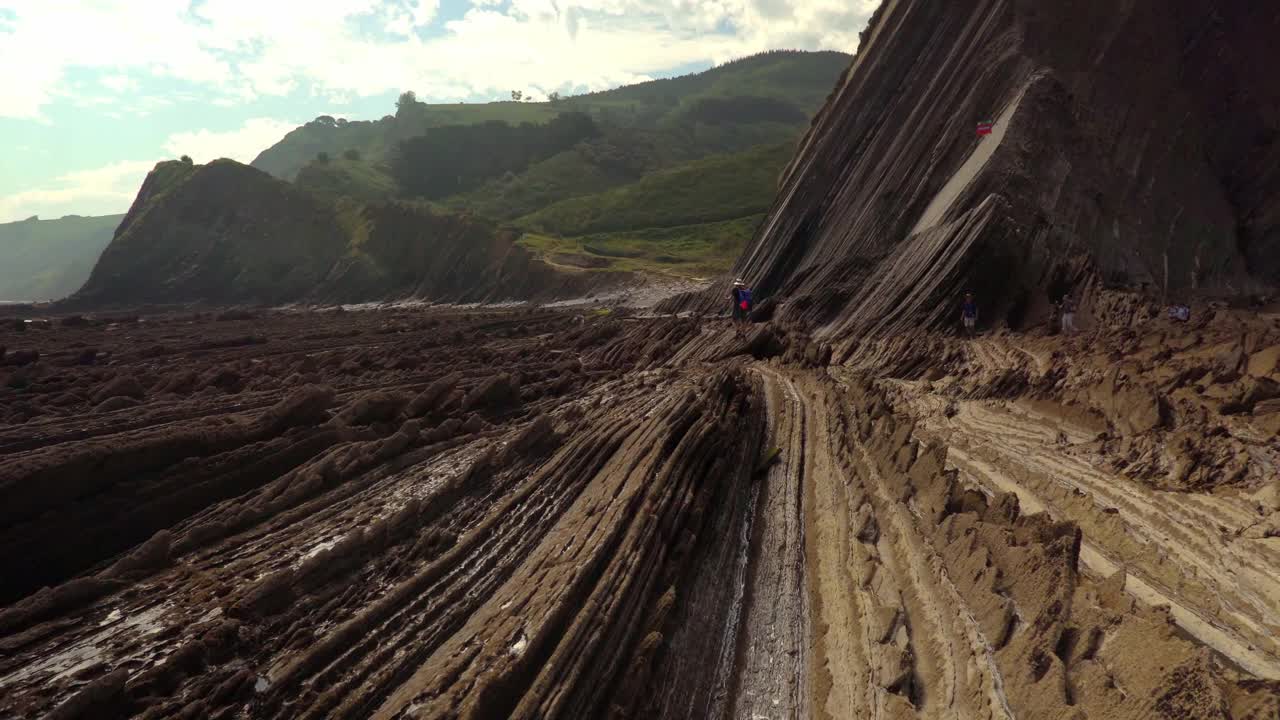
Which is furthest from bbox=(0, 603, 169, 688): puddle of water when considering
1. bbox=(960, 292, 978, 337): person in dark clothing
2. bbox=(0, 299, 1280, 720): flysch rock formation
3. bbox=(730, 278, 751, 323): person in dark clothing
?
bbox=(730, 278, 751, 323): person in dark clothing

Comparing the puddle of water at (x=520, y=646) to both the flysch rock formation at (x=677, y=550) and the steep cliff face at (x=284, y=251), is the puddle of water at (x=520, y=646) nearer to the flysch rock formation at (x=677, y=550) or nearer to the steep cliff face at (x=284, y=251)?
the flysch rock formation at (x=677, y=550)

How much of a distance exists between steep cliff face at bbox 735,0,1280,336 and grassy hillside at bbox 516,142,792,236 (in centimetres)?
5473

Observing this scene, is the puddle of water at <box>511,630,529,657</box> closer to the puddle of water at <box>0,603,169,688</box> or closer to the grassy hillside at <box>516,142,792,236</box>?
the puddle of water at <box>0,603,169,688</box>

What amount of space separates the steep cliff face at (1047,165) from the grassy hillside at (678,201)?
5473 cm

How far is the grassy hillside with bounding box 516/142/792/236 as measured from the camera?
9206cm

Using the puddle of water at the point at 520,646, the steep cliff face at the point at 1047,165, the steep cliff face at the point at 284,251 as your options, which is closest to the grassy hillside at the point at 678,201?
the steep cliff face at the point at 284,251

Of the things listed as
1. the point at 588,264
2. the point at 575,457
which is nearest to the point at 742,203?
the point at 588,264

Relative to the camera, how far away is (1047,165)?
91.9ft

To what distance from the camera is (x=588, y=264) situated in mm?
67000

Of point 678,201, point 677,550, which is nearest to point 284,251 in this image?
point 678,201

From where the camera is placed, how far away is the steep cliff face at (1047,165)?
88.0ft

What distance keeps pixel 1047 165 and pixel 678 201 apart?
70.5m

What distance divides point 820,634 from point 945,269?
1962 centimetres

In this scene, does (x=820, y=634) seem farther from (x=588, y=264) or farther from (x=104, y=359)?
(x=588, y=264)
